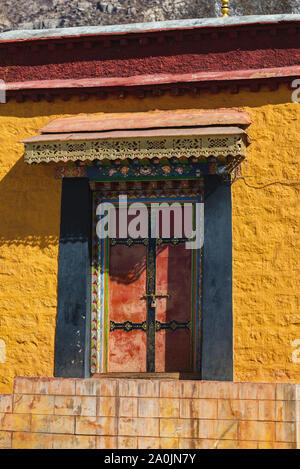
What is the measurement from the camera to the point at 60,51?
26.6ft

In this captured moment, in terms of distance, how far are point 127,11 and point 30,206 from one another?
53.9ft

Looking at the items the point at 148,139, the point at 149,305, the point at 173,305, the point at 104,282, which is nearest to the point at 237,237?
the point at 173,305

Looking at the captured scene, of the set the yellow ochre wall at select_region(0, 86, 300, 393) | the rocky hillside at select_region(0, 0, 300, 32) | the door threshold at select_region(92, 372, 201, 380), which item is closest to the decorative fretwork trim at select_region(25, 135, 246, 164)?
the yellow ochre wall at select_region(0, 86, 300, 393)

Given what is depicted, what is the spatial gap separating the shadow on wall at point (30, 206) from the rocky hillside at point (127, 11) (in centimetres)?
1560

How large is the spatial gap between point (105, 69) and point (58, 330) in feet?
9.67

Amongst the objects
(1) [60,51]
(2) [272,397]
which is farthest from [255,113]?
(2) [272,397]

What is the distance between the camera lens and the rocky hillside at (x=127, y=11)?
2272 cm

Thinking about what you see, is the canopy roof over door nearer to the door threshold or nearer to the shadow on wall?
the shadow on wall

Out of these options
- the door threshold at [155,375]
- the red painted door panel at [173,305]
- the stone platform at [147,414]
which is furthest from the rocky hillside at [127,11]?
the stone platform at [147,414]

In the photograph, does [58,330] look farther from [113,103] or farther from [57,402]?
[113,103]

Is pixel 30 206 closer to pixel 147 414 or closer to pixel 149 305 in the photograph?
pixel 149 305

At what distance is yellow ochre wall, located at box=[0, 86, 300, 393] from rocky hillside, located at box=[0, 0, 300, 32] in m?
15.5

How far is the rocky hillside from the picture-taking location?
2272 centimetres

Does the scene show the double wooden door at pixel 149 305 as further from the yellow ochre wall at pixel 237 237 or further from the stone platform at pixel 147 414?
the yellow ochre wall at pixel 237 237
